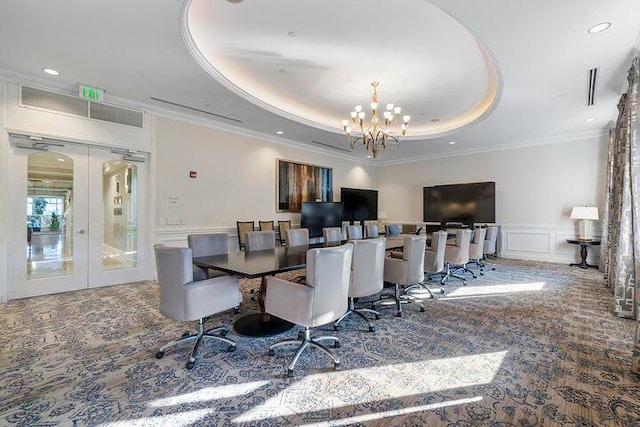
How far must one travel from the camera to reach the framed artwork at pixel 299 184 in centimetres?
708

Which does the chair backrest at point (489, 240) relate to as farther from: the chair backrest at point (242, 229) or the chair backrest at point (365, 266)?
the chair backrest at point (242, 229)

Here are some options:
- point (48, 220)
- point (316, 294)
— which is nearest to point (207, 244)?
point (316, 294)

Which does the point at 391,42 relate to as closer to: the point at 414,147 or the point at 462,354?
the point at 462,354

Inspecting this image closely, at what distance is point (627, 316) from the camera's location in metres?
3.44

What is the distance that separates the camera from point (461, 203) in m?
7.98

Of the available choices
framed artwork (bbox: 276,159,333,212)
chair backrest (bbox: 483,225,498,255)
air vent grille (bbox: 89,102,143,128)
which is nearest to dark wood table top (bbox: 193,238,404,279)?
air vent grille (bbox: 89,102,143,128)

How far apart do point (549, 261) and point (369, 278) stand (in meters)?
6.31

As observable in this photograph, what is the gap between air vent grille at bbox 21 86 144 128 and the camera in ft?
13.3

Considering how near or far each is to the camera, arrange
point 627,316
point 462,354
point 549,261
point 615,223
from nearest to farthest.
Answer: point 462,354 < point 627,316 < point 615,223 < point 549,261

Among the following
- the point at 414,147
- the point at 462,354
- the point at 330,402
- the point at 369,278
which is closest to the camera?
the point at 330,402

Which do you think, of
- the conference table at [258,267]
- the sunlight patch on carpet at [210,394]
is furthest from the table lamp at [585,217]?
the sunlight patch on carpet at [210,394]

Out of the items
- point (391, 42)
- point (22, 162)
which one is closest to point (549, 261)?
point (391, 42)

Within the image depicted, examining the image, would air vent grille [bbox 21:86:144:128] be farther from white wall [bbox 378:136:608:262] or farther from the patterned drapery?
white wall [bbox 378:136:608:262]

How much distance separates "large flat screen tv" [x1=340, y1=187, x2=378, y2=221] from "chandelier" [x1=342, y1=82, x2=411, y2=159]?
1.95m
